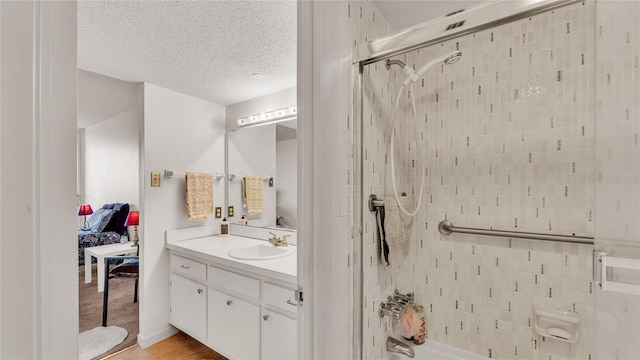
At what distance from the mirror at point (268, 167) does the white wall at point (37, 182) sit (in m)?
1.91

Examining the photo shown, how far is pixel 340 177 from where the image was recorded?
1025 millimetres

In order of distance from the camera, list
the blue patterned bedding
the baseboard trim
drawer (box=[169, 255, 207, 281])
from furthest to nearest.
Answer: the blue patterned bedding
the baseboard trim
drawer (box=[169, 255, 207, 281])

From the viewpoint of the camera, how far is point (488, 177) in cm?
146

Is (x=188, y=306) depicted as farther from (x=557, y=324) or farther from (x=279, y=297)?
(x=557, y=324)

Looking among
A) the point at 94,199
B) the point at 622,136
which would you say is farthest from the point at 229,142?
the point at 94,199

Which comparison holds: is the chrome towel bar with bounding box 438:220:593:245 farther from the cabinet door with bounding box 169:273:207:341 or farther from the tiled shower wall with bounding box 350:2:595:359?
the cabinet door with bounding box 169:273:207:341

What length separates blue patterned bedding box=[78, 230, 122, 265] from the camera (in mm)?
3789

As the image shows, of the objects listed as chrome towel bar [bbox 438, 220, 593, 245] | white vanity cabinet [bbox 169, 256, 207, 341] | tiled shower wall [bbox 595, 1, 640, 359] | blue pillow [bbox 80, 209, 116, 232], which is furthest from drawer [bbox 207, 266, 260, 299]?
blue pillow [bbox 80, 209, 116, 232]

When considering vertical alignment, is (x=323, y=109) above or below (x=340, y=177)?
above

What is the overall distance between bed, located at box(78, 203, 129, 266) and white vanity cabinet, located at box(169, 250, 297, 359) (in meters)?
2.25

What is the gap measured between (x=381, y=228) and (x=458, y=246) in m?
0.56

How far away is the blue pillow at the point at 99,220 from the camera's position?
4.04 metres

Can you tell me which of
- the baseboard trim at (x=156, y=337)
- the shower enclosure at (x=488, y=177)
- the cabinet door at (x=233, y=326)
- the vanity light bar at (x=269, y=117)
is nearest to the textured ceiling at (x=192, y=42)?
the vanity light bar at (x=269, y=117)

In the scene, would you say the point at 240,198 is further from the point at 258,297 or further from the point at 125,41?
the point at 125,41
